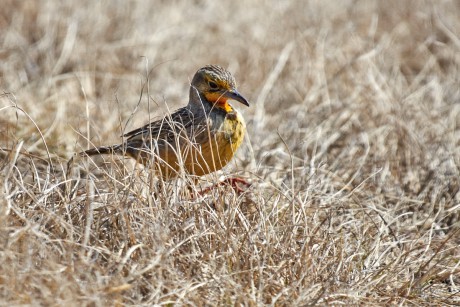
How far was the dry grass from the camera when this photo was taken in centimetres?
337

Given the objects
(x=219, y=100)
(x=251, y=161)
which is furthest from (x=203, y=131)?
(x=251, y=161)

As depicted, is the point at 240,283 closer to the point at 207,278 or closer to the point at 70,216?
the point at 207,278

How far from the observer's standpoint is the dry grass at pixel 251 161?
3.37 metres

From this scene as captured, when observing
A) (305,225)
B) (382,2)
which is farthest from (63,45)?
(305,225)

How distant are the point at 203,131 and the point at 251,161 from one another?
0.68 meters

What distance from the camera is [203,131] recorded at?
4566mm

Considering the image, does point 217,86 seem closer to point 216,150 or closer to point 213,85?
point 213,85

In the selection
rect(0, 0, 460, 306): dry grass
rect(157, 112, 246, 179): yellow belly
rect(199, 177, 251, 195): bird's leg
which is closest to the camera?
rect(0, 0, 460, 306): dry grass

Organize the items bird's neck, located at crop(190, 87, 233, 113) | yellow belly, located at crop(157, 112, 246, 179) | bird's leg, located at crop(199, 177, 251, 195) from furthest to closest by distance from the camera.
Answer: bird's neck, located at crop(190, 87, 233, 113) → yellow belly, located at crop(157, 112, 246, 179) → bird's leg, located at crop(199, 177, 251, 195)

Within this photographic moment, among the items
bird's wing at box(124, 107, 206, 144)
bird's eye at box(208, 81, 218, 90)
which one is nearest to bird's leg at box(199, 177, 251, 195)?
bird's wing at box(124, 107, 206, 144)

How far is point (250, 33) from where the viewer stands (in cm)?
770

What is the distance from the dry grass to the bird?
7.3 inches

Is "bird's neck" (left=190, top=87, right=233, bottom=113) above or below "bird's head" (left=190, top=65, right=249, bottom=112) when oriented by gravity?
below

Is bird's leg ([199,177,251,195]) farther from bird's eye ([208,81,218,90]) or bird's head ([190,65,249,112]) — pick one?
bird's eye ([208,81,218,90])
